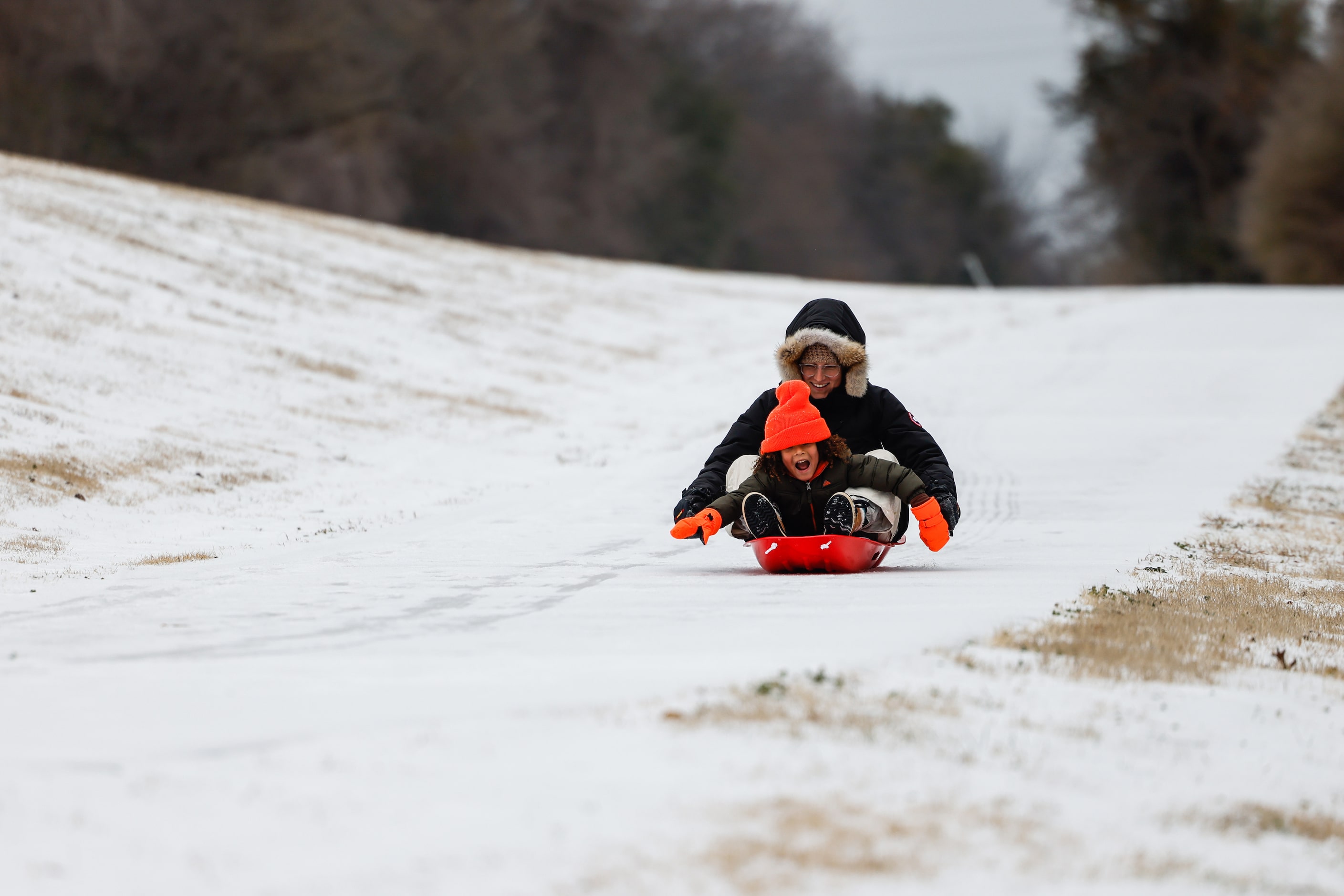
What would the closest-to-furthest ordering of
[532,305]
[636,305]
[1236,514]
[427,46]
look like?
→ 1. [1236,514]
2. [532,305]
3. [636,305]
4. [427,46]

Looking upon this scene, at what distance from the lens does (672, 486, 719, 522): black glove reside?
727cm

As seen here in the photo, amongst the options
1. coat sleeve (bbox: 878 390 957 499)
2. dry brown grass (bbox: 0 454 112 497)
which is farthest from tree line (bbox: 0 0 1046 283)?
coat sleeve (bbox: 878 390 957 499)

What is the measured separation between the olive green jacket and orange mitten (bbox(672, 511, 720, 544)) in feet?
0.25

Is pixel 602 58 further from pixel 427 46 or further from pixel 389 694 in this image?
pixel 389 694

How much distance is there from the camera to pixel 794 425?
708 cm

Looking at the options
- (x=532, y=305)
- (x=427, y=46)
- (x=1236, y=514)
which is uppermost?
(x=427, y=46)

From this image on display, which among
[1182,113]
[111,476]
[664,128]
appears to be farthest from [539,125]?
[111,476]

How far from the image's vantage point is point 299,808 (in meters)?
3.11

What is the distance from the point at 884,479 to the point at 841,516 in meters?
0.33

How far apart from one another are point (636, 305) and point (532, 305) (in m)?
2.63

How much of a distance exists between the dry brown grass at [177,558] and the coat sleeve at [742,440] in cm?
256

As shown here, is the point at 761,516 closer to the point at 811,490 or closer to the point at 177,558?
the point at 811,490

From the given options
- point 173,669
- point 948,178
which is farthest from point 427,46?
point 173,669

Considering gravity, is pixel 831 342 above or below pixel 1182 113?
below
